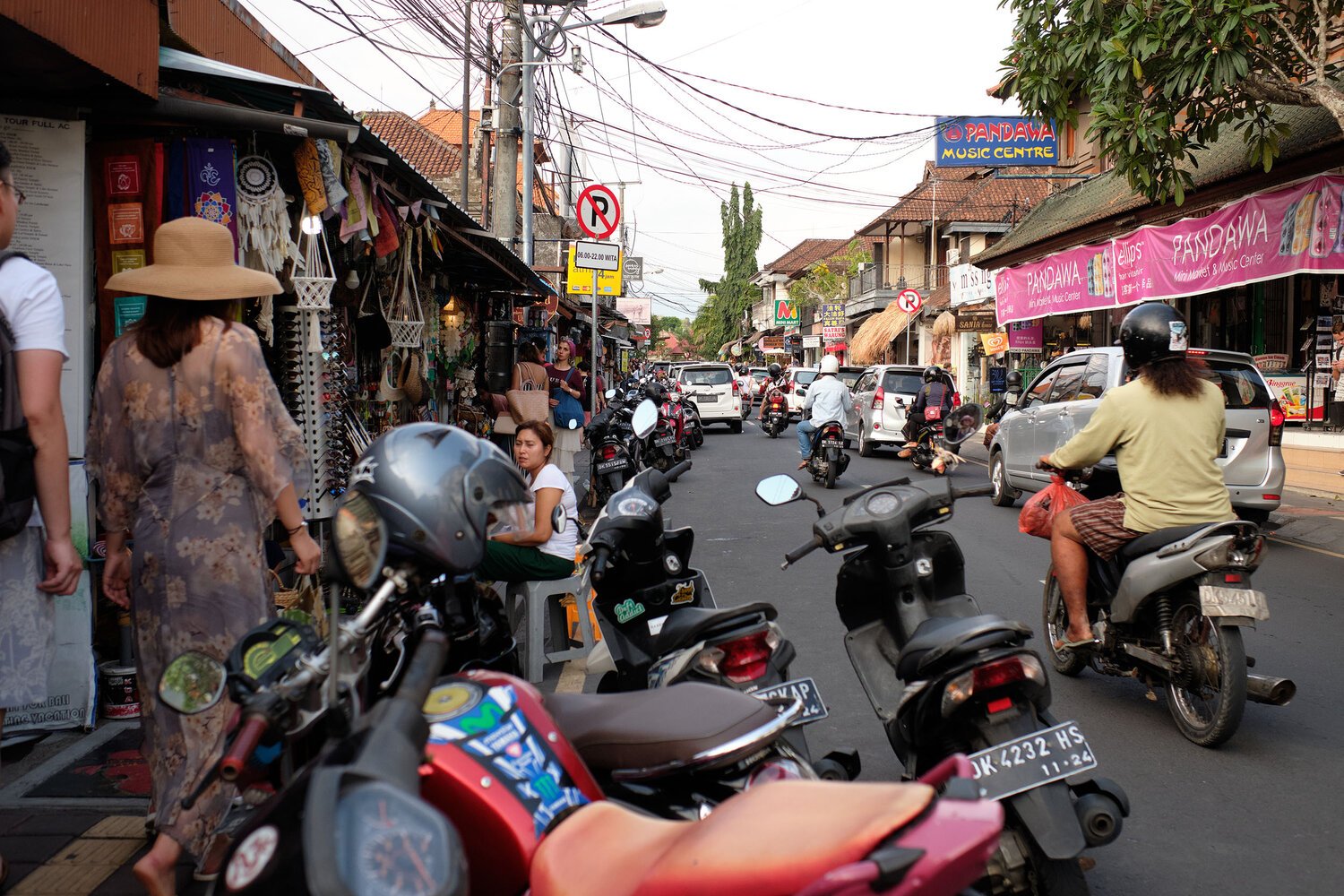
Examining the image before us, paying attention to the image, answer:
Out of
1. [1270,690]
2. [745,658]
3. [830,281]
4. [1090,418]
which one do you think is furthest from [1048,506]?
[830,281]

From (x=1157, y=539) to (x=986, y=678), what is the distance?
82.7 inches

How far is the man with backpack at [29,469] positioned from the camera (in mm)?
3104

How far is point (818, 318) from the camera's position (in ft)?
214

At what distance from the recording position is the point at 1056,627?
5605 millimetres

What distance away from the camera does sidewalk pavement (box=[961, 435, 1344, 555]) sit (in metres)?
9.93

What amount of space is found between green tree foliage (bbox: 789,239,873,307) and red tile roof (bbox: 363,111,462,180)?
23.2 m

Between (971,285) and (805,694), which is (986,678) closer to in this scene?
(805,694)

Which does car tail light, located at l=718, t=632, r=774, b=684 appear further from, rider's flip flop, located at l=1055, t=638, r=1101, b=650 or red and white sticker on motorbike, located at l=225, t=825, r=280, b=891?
rider's flip flop, located at l=1055, t=638, r=1101, b=650

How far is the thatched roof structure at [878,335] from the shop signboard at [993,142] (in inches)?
523

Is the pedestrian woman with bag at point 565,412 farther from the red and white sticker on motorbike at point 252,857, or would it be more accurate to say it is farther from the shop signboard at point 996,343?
the shop signboard at point 996,343

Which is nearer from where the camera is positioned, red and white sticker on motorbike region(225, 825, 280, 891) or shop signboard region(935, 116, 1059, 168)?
red and white sticker on motorbike region(225, 825, 280, 891)

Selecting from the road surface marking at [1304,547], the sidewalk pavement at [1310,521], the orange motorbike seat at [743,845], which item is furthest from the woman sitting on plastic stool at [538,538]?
the sidewalk pavement at [1310,521]

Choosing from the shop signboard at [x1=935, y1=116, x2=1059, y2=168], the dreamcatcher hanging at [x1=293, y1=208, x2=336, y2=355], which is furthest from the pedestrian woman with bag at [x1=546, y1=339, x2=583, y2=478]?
the shop signboard at [x1=935, y1=116, x2=1059, y2=168]

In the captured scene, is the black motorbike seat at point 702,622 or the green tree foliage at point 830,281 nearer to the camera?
the black motorbike seat at point 702,622
